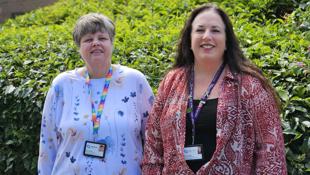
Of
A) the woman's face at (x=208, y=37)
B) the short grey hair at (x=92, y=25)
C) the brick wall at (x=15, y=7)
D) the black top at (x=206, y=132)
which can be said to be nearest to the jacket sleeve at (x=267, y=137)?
the black top at (x=206, y=132)

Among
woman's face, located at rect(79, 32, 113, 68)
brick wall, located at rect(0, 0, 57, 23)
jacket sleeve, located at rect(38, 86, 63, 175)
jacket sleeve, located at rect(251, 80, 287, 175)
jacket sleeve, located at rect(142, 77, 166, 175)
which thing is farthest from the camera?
→ brick wall, located at rect(0, 0, 57, 23)

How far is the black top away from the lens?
9.71ft

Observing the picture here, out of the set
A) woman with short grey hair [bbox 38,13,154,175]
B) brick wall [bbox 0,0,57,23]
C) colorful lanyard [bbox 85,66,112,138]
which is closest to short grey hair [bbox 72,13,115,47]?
woman with short grey hair [bbox 38,13,154,175]

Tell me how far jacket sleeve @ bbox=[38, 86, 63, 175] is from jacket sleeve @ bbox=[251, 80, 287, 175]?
127 cm

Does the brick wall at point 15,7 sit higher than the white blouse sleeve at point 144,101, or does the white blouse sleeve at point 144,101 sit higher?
the brick wall at point 15,7

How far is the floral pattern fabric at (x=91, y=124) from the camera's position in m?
3.31

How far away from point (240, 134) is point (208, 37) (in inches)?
22.3

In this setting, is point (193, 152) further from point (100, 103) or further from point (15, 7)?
point (15, 7)

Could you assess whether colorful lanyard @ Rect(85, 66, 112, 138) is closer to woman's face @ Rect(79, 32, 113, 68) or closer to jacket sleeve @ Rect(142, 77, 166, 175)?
woman's face @ Rect(79, 32, 113, 68)

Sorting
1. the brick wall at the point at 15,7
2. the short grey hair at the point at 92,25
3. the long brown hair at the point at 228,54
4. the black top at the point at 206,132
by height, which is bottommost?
the black top at the point at 206,132

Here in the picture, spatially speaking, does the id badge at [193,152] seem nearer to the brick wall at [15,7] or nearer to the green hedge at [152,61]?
the green hedge at [152,61]

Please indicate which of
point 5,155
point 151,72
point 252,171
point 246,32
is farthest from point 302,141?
point 5,155

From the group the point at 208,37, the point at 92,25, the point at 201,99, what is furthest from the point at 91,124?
the point at 208,37

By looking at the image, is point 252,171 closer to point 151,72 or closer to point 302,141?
point 302,141
